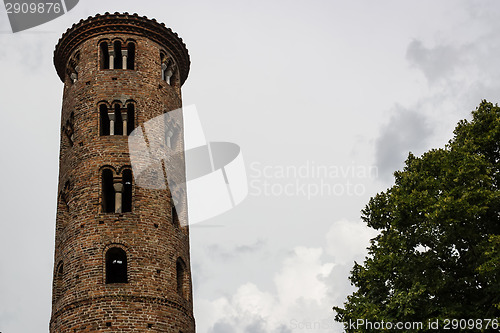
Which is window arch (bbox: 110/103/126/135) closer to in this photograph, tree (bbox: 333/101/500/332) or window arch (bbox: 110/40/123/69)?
window arch (bbox: 110/40/123/69)

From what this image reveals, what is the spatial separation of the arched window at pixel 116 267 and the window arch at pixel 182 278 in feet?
6.75

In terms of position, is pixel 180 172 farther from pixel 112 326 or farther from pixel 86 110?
pixel 112 326

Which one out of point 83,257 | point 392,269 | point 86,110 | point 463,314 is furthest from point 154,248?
point 463,314

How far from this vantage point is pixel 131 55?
3006 cm

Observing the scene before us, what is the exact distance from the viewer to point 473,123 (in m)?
22.0

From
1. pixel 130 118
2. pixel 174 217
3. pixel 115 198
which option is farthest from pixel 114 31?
pixel 174 217

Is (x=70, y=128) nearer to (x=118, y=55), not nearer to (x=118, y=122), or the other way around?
(x=118, y=122)

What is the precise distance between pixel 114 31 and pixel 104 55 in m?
1.16

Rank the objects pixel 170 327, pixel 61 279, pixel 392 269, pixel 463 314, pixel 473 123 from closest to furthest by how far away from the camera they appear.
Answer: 1. pixel 463 314
2. pixel 392 269
3. pixel 473 123
4. pixel 170 327
5. pixel 61 279

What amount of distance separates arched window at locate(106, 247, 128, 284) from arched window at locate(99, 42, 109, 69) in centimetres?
863

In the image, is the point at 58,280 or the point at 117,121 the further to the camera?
the point at 117,121

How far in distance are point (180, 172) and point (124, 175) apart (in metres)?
2.72

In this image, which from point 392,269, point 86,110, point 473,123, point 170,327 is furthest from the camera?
point 86,110

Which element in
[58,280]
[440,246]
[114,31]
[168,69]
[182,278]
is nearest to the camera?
[440,246]
